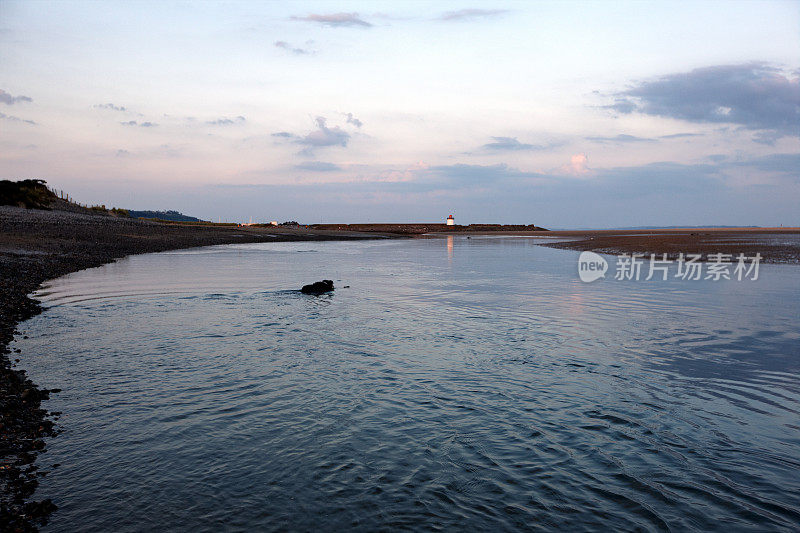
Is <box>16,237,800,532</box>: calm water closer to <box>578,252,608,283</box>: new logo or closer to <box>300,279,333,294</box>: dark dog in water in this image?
<box>300,279,333,294</box>: dark dog in water

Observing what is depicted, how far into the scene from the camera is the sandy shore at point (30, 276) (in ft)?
21.4

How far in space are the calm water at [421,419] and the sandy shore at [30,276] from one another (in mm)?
321

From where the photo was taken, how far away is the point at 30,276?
26.6 m

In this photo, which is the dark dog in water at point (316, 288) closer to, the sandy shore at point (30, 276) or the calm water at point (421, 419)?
the calm water at point (421, 419)

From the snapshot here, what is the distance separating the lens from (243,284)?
2816 cm

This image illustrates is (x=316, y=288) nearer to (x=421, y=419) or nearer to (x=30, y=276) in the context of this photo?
(x=30, y=276)

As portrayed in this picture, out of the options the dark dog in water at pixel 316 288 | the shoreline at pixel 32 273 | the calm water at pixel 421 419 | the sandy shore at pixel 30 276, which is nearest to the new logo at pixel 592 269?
the shoreline at pixel 32 273

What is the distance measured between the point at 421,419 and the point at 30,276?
26.0 meters

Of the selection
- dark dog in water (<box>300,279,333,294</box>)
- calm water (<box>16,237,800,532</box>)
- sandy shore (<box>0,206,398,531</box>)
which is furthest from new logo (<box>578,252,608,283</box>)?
sandy shore (<box>0,206,398,531</box>)

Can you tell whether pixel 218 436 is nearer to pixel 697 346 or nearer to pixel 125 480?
pixel 125 480

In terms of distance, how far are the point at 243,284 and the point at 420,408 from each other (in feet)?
67.6

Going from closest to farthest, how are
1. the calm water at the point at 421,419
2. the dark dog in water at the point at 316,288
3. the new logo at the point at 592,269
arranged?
the calm water at the point at 421,419 → the dark dog in water at the point at 316,288 → the new logo at the point at 592,269

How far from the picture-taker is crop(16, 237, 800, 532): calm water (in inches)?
249

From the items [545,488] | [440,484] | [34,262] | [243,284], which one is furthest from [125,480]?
[34,262]
